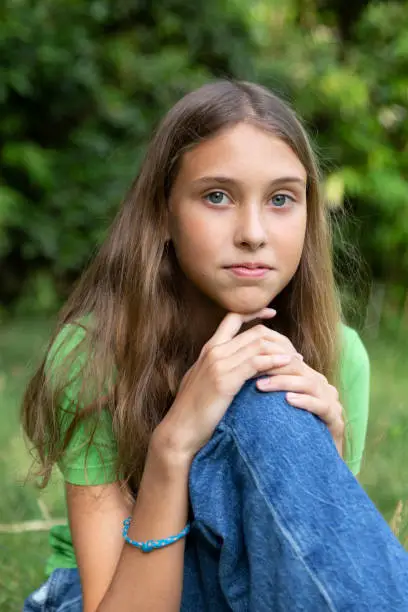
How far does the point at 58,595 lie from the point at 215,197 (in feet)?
2.79

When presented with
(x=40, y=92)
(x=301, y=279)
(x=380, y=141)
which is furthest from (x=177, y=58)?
(x=301, y=279)

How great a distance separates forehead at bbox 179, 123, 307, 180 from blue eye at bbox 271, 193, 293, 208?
0.04 meters

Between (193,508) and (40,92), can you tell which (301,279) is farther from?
(40,92)

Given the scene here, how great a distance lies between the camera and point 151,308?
1.62 meters

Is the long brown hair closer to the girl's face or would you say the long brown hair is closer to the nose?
the girl's face

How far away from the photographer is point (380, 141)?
6453 millimetres

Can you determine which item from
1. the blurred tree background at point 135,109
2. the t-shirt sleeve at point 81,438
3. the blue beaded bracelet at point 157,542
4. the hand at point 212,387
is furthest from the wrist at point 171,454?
the blurred tree background at point 135,109

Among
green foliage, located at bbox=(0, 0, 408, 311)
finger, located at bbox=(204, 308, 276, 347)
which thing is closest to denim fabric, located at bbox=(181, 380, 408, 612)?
finger, located at bbox=(204, 308, 276, 347)

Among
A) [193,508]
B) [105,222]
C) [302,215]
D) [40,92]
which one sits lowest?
[193,508]

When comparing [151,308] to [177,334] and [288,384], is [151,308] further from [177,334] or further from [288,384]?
[288,384]

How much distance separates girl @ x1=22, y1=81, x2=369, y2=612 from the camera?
4.49ft

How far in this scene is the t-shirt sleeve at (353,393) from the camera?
181cm

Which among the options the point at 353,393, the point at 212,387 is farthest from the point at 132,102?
the point at 212,387

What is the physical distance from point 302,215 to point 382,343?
159 inches
